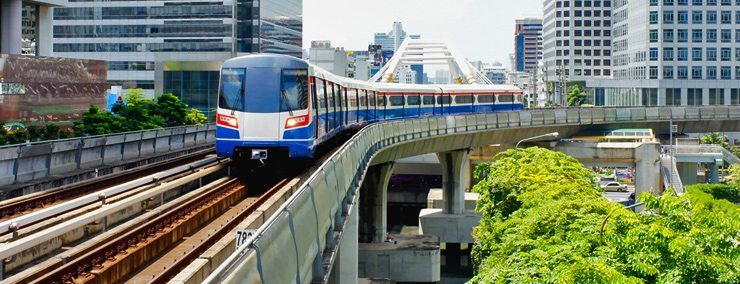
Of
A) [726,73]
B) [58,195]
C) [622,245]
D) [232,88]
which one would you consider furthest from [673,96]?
[622,245]

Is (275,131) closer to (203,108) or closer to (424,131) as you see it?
(424,131)

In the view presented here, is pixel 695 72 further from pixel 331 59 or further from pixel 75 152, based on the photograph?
pixel 75 152

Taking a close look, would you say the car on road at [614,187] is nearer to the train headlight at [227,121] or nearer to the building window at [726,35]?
the building window at [726,35]

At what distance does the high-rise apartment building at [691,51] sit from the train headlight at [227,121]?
89537 mm

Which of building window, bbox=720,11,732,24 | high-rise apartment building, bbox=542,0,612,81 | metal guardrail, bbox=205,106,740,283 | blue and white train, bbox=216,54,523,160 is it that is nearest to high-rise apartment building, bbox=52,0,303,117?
building window, bbox=720,11,732,24

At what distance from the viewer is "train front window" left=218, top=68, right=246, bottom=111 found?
2742 centimetres

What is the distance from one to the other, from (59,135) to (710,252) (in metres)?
33.1

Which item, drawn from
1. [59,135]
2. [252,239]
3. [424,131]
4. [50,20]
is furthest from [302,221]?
[50,20]

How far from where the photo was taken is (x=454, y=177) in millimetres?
70312

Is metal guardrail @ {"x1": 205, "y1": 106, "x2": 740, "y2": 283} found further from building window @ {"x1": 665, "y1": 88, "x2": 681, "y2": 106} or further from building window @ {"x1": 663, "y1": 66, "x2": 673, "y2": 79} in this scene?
building window @ {"x1": 665, "y1": 88, "x2": 681, "y2": 106}

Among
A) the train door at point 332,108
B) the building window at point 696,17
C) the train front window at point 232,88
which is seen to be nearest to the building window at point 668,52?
the building window at point 696,17

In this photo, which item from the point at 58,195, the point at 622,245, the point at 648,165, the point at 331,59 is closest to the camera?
the point at 622,245

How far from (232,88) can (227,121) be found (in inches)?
36.8

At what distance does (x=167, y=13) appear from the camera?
4587 inches
